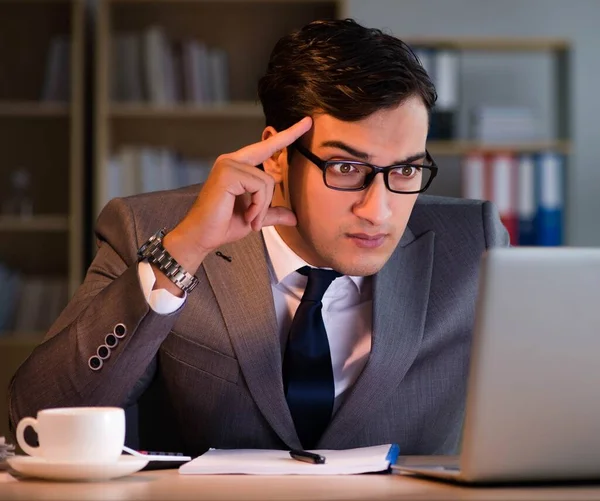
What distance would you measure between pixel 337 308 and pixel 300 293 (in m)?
0.07

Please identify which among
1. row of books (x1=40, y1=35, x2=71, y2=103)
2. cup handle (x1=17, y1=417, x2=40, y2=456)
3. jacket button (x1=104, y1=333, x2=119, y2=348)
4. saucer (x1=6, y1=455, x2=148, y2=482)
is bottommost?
saucer (x1=6, y1=455, x2=148, y2=482)

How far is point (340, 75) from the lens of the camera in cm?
169

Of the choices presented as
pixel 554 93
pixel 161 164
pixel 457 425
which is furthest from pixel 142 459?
pixel 554 93

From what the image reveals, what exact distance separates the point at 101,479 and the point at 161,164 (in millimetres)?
3000

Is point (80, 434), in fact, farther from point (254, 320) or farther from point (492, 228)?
point (492, 228)

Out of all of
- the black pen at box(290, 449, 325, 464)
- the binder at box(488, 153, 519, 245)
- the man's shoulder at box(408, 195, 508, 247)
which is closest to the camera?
the black pen at box(290, 449, 325, 464)

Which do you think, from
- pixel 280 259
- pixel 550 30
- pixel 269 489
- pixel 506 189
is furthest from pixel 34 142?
pixel 269 489

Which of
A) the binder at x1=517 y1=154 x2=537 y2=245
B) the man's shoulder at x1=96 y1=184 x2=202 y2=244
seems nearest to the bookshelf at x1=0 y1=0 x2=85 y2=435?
the binder at x1=517 y1=154 x2=537 y2=245

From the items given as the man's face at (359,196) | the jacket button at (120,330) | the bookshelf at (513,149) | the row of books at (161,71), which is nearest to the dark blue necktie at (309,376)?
the man's face at (359,196)

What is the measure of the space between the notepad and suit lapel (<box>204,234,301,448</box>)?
26cm

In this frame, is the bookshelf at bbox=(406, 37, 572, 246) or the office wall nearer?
the bookshelf at bbox=(406, 37, 572, 246)

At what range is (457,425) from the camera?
6.11ft

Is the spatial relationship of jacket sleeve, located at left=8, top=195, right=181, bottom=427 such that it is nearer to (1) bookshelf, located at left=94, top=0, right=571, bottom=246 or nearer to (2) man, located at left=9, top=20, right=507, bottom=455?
(2) man, located at left=9, top=20, right=507, bottom=455

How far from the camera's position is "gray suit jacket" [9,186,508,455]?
61.5 inches
